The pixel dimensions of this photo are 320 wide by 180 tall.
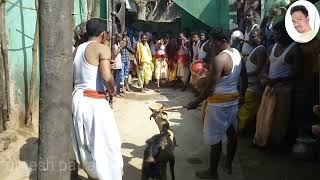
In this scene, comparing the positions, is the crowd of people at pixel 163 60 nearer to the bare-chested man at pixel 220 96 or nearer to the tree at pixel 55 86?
the bare-chested man at pixel 220 96

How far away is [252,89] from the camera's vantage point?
6219mm

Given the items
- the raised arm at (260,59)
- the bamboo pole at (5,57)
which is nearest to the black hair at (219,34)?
the raised arm at (260,59)

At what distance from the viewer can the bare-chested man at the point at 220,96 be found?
14.8 ft

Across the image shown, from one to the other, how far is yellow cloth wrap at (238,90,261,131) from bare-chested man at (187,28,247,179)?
136 centimetres

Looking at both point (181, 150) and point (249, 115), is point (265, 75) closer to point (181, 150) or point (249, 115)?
point (249, 115)

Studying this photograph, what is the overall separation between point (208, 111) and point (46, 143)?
306 centimetres

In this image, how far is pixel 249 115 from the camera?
20.6 ft

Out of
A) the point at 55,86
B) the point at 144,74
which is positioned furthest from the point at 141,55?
the point at 55,86

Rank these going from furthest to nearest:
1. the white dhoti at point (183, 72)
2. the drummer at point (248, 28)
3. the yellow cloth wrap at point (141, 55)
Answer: the white dhoti at point (183, 72), the yellow cloth wrap at point (141, 55), the drummer at point (248, 28)

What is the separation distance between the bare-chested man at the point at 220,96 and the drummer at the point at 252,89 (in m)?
1.29

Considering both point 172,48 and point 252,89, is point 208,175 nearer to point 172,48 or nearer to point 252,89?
point 252,89

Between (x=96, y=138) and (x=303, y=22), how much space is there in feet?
6.94

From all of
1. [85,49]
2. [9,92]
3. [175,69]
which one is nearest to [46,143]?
[85,49]

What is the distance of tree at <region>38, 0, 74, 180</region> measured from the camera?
1.77m
